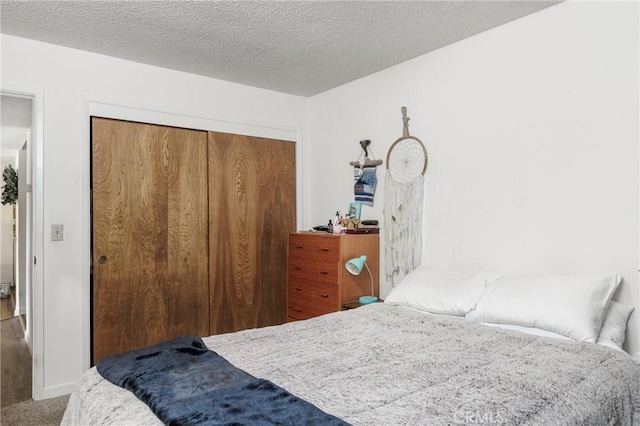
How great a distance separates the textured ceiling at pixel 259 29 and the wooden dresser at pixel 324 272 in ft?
4.65

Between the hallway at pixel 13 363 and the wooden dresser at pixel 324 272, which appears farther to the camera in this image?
the wooden dresser at pixel 324 272

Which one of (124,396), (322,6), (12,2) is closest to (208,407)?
(124,396)

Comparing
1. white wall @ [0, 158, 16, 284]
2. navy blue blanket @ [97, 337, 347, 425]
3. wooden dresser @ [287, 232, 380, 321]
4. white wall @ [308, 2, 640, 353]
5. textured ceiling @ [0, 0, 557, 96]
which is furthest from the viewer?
white wall @ [0, 158, 16, 284]

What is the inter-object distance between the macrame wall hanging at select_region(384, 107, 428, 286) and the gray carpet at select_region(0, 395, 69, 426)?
2468 mm

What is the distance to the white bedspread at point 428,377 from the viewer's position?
50.1 inches

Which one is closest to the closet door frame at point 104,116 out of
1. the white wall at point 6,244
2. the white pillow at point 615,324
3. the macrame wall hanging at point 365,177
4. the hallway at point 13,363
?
the hallway at point 13,363

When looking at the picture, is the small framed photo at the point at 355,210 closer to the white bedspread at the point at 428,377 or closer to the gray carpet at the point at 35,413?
the white bedspread at the point at 428,377

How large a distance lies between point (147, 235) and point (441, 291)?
2266mm

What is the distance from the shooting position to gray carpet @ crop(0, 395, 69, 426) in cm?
250

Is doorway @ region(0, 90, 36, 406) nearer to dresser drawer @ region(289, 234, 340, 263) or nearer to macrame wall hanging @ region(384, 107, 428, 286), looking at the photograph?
dresser drawer @ region(289, 234, 340, 263)

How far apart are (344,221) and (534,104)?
1624 millimetres

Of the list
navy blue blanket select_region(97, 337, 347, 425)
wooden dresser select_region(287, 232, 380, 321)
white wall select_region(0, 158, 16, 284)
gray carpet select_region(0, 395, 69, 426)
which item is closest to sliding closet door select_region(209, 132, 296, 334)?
wooden dresser select_region(287, 232, 380, 321)

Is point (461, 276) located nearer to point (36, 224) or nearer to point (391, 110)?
point (391, 110)

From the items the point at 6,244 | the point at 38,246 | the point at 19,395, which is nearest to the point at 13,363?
the point at 19,395
